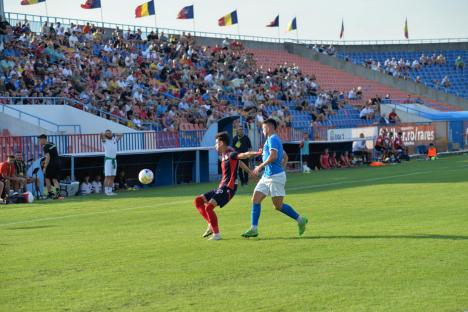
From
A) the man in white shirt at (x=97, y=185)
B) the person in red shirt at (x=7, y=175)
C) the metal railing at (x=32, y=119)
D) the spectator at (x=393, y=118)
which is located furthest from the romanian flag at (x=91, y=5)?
the person in red shirt at (x=7, y=175)

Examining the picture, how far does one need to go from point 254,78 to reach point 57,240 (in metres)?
34.4

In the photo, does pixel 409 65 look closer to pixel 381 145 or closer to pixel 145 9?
pixel 145 9

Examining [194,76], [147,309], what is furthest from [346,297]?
[194,76]

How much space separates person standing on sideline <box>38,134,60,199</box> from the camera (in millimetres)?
25344

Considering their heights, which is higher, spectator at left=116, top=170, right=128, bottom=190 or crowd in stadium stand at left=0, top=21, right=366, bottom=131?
crowd in stadium stand at left=0, top=21, right=366, bottom=131

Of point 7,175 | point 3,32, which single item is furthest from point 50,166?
point 3,32

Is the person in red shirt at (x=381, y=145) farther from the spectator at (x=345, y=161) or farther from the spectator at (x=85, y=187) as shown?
→ the spectator at (x=85, y=187)

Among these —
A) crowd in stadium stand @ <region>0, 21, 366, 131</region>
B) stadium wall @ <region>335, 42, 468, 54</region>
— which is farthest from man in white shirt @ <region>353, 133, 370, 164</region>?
stadium wall @ <region>335, 42, 468, 54</region>

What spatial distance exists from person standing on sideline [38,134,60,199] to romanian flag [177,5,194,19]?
29.7 meters

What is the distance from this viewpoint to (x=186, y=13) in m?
54.2

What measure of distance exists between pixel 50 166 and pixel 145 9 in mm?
25862

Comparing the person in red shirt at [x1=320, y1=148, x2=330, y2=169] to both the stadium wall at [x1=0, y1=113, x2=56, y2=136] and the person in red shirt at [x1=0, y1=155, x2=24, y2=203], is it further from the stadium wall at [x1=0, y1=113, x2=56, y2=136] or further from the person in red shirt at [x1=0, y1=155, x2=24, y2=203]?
the person in red shirt at [x1=0, y1=155, x2=24, y2=203]

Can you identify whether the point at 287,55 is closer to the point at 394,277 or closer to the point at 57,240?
the point at 57,240

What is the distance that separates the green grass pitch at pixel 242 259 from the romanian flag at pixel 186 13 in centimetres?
3478
